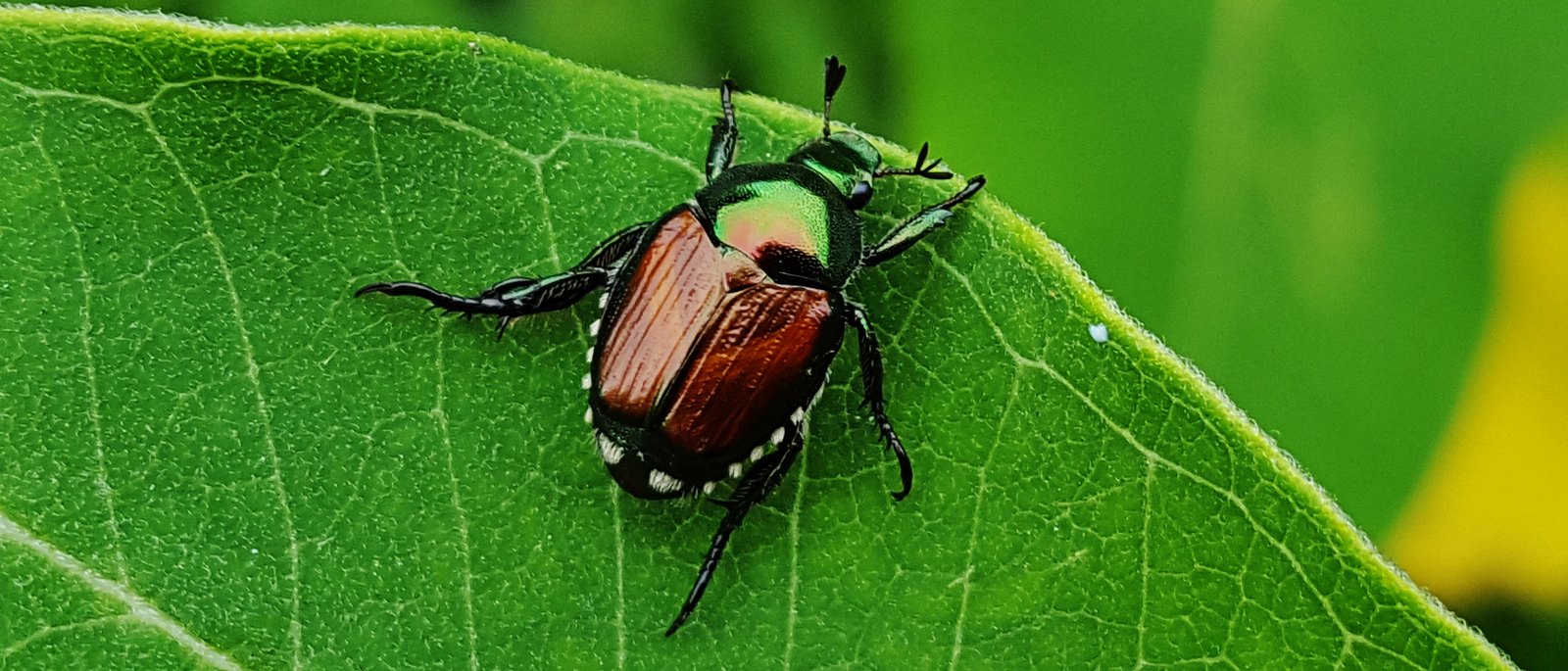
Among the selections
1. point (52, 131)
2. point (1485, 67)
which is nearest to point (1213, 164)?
point (1485, 67)

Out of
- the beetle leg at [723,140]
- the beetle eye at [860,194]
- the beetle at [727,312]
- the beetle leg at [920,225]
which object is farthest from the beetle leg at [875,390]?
the beetle leg at [723,140]

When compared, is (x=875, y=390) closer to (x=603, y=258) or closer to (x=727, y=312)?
(x=727, y=312)

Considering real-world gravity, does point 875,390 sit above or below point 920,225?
below

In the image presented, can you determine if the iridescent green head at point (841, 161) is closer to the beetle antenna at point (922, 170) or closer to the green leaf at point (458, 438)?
the beetle antenna at point (922, 170)

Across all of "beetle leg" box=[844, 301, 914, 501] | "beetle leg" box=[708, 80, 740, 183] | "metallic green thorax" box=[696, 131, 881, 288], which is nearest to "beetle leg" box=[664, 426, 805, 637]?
"beetle leg" box=[844, 301, 914, 501]

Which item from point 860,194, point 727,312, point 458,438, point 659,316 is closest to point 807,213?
point 860,194

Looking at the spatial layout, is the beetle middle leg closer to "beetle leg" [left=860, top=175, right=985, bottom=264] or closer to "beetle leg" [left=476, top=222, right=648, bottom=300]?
"beetle leg" [left=476, top=222, right=648, bottom=300]
